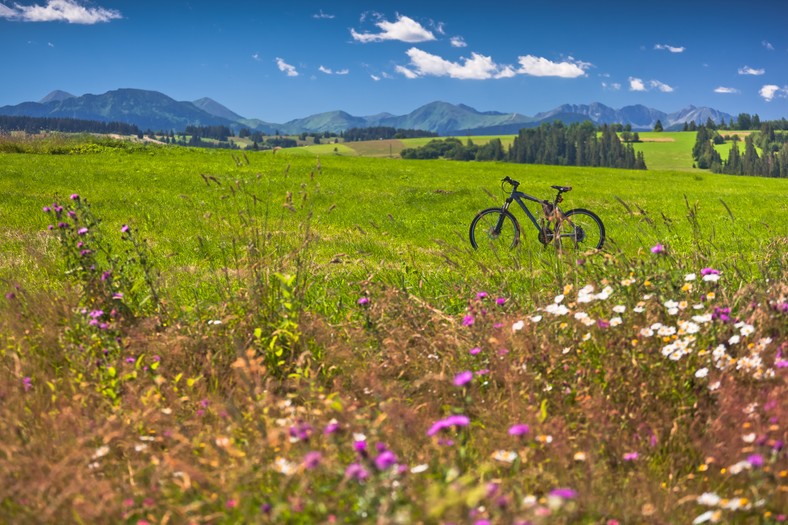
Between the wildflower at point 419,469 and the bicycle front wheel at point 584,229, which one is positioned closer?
the wildflower at point 419,469

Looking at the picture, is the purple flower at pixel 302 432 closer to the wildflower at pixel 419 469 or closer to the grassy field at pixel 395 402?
the grassy field at pixel 395 402

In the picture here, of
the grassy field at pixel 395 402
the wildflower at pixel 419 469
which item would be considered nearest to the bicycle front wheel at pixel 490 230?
the grassy field at pixel 395 402

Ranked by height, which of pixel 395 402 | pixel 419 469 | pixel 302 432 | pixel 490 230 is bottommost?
pixel 395 402

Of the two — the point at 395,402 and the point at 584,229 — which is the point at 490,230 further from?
the point at 395,402

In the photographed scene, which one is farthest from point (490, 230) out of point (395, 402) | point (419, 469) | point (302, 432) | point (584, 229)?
point (302, 432)

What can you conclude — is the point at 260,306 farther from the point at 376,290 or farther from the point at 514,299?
the point at 514,299

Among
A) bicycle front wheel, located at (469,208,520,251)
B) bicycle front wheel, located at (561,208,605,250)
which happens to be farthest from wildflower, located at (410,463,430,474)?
bicycle front wheel, located at (469,208,520,251)

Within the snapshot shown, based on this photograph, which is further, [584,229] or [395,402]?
[584,229]

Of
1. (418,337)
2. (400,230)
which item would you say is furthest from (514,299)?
(400,230)

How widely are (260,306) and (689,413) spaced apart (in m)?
3.50

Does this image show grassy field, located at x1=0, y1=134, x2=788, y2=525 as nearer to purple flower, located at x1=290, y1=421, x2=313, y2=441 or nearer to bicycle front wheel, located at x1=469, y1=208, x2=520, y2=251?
purple flower, located at x1=290, y1=421, x2=313, y2=441

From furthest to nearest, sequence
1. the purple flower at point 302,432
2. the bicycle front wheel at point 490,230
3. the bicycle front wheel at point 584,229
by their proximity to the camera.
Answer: the bicycle front wheel at point 490,230, the bicycle front wheel at point 584,229, the purple flower at point 302,432

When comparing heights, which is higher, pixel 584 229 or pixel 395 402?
pixel 584 229

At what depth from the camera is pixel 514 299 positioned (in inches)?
240
